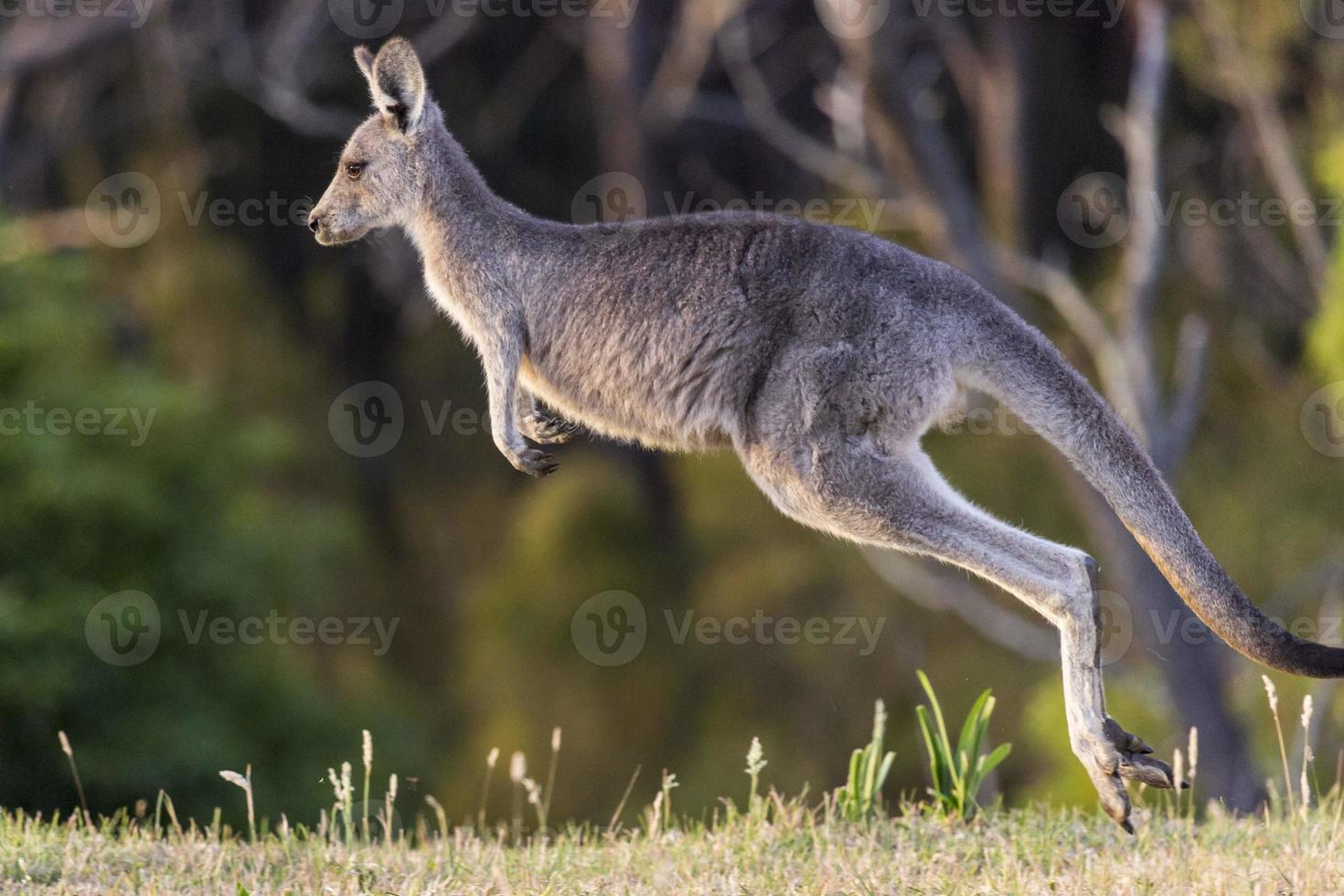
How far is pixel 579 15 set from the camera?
20125 millimetres

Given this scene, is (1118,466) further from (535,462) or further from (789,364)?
(535,462)

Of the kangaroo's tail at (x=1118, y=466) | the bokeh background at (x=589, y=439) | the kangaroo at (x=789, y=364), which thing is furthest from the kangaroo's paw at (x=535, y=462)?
the bokeh background at (x=589, y=439)

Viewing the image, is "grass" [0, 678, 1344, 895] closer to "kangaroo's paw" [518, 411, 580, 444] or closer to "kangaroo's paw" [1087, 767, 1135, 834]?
"kangaroo's paw" [1087, 767, 1135, 834]

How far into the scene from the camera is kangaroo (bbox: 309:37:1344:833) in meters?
4.89

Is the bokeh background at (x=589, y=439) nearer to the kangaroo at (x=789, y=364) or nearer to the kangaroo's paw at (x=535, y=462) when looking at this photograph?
the kangaroo at (x=789, y=364)

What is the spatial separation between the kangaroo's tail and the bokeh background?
7430 mm

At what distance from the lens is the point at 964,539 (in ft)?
16.5

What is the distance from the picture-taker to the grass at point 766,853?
4445mm

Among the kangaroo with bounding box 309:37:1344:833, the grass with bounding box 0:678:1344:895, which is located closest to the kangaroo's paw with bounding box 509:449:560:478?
the kangaroo with bounding box 309:37:1344:833

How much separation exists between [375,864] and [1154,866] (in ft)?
6.93

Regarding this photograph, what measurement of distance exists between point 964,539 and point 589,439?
11.0 metres

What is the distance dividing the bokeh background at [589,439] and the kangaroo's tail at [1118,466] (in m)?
7.43

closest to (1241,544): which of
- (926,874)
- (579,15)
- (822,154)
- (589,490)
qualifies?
(822,154)

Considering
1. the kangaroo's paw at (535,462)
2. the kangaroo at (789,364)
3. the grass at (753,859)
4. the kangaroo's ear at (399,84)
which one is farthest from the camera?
the kangaroo's ear at (399,84)
